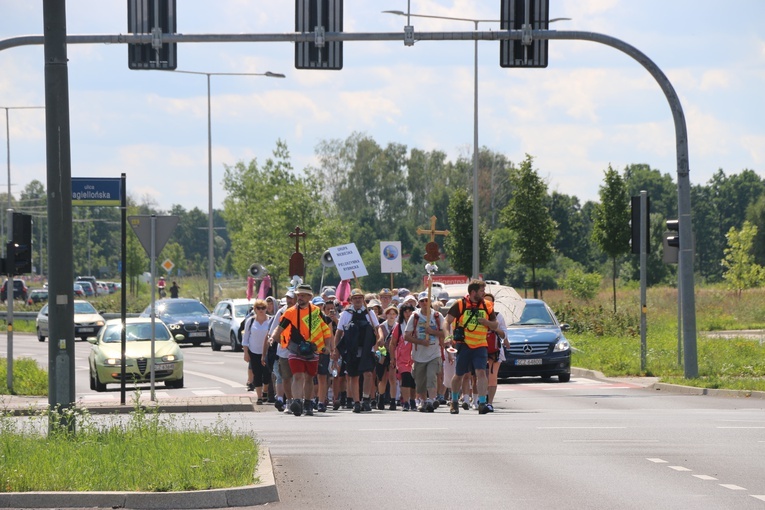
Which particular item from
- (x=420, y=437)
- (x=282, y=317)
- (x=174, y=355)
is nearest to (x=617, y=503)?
(x=420, y=437)

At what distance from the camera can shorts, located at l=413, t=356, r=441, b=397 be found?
20.3 metres

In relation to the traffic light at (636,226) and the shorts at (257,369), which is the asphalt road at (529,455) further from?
the traffic light at (636,226)

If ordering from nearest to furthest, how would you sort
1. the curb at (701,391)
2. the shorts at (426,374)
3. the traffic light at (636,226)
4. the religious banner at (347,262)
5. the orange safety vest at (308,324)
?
the orange safety vest at (308,324) → the shorts at (426,374) → the curb at (701,391) → the traffic light at (636,226) → the religious banner at (347,262)

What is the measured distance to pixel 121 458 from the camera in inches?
458

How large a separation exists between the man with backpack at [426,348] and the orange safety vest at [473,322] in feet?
2.38

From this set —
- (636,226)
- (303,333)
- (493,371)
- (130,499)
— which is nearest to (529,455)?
(130,499)

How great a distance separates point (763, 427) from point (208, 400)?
909 centimetres

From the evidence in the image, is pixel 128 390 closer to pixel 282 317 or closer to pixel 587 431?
pixel 282 317

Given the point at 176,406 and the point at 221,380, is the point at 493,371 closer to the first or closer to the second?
the point at 176,406

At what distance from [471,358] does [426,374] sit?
3.98ft

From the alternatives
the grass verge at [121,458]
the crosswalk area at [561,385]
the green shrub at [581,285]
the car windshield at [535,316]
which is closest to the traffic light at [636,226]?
the car windshield at [535,316]

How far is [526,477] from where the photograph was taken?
11.9 meters

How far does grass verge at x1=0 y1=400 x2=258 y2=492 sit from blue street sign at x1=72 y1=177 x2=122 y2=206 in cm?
804

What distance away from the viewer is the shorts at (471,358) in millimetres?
19344
